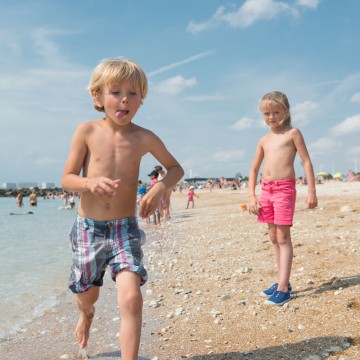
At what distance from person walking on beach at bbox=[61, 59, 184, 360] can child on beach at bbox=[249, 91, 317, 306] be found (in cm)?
201

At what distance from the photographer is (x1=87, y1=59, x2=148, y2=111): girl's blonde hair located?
3.14 metres

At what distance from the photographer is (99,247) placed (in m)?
3.17

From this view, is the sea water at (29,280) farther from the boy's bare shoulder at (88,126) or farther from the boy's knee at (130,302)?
the boy's bare shoulder at (88,126)

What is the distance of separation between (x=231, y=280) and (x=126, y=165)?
10.9ft

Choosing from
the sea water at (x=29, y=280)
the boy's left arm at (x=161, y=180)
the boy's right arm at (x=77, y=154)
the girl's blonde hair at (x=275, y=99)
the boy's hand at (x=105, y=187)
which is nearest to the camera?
the boy's hand at (x=105, y=187)

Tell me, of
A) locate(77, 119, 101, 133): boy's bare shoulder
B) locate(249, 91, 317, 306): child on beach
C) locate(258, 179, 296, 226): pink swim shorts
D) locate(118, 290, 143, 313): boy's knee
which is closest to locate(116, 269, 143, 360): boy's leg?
locate(118, 290, 143, 313): boy's knee

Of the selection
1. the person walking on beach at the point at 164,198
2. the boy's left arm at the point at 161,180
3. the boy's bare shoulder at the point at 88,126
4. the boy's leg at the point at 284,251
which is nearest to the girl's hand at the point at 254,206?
the boy's leg at the point at 284,251

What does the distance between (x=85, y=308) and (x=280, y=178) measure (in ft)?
8.95

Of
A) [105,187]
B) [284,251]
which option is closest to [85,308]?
[105,187]

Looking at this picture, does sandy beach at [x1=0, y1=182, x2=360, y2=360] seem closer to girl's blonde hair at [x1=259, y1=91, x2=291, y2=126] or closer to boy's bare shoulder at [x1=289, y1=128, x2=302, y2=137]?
boy's bare shoulder at [x1=289, y1=128, x2=302, y2=137]

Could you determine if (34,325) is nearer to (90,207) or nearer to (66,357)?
(66,357)

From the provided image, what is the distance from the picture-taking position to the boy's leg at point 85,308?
336 cm

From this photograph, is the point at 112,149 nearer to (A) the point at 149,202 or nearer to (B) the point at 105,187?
(A) the point at 149,202

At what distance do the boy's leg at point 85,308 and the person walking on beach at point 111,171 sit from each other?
0.01 meters
